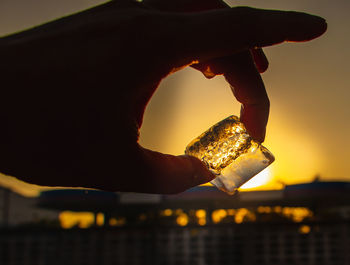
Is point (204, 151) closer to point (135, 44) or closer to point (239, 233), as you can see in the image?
point (135, 44)

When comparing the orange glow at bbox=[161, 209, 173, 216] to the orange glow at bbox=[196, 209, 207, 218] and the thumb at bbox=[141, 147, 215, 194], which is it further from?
the thumb at bbox=[141, 147, 215, 194]

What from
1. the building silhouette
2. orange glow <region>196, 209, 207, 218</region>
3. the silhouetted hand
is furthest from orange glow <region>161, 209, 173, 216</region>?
the silhouetted hand

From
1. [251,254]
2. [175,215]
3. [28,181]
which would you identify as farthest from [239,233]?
[28,181]

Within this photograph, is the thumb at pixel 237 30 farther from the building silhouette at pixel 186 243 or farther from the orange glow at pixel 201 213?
the orange glow at pixel 201 213

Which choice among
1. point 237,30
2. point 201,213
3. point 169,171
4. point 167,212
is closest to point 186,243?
point 167,212

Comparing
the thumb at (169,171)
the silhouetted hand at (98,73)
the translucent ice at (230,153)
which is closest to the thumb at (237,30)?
the silhouetted hand at (98,73)

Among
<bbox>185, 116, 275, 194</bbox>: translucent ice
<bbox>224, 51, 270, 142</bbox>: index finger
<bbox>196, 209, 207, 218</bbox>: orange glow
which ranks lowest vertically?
<bbox>196, 209, 207, 218</bbox>: orange glow
